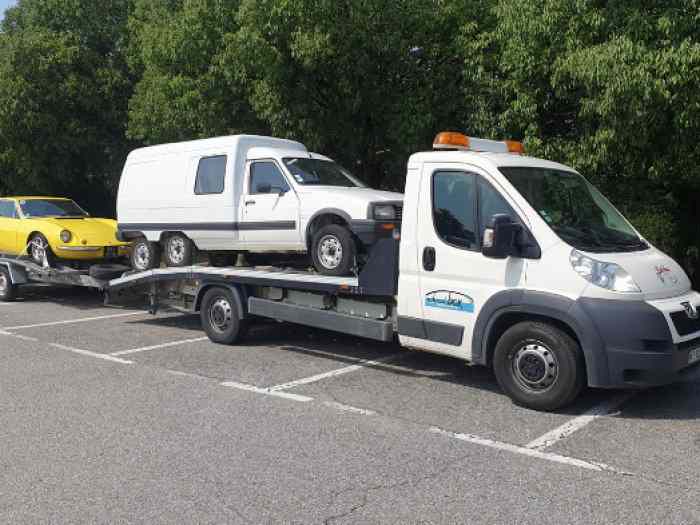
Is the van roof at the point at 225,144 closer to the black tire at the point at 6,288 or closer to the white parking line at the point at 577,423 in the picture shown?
the black tire at the point at 6,288

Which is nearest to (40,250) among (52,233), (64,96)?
(52,233)

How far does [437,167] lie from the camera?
659cm

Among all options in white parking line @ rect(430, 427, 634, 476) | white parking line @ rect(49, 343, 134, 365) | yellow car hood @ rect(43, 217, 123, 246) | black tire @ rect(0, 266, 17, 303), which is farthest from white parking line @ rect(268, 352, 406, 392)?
black tire @ rect(0, 266, 17, 303)

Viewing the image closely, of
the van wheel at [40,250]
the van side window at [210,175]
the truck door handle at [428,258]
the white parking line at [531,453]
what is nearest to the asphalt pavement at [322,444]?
the white parking line at [531,453]

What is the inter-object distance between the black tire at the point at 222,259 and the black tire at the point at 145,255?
0.95 m

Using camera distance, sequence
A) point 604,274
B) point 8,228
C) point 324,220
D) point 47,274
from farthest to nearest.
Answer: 1. point 8,228
2. point 47,274
3. point 324,220
4. point 604,274

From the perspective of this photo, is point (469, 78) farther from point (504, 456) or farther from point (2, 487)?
point (2, 487)

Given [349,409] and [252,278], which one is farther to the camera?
[252,278]

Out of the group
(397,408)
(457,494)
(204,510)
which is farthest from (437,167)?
(204,510)

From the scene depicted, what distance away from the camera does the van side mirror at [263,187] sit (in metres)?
8.68

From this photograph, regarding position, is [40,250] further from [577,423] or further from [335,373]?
[577,423]

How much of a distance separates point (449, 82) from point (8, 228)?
28.0ft

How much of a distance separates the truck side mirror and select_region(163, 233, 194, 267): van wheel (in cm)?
498

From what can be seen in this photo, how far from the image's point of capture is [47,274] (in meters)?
12.2
